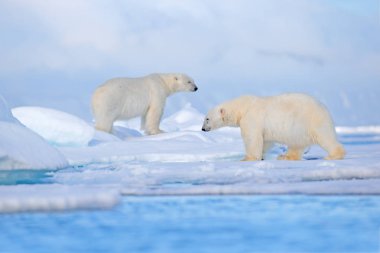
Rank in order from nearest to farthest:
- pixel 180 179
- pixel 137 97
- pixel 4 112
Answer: pixel 180 179 → pixel 4 112 → pixel 137 97

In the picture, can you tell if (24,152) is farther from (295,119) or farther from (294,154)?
(294,154)

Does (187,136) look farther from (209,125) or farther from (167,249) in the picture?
(167,249)

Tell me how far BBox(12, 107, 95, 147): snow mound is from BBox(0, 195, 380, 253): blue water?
16.3 ft

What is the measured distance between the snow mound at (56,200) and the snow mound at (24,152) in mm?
1839

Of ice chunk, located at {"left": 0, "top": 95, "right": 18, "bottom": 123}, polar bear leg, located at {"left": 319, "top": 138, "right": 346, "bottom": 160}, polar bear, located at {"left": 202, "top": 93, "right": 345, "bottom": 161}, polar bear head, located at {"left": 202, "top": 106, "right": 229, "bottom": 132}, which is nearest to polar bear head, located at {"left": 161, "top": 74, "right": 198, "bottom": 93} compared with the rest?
ice chunk, located at {"left": 0, "top": 95, "right": 18, "bottom": 123}

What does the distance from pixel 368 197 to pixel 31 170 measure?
3.22m

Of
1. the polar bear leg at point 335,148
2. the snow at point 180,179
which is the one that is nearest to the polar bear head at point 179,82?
the snow at point 180,179

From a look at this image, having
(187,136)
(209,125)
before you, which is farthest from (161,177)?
(187,136)

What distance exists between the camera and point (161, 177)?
5.36m

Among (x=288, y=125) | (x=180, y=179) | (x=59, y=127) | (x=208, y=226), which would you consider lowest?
(x=208, y=226)

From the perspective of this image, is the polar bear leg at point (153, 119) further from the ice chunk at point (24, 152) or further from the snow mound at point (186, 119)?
the snow mound at point (186, 119)

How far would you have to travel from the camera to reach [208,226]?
3383 millimetres

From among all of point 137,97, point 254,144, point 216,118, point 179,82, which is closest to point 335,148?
point 254,144

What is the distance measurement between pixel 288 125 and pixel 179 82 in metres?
5.09
